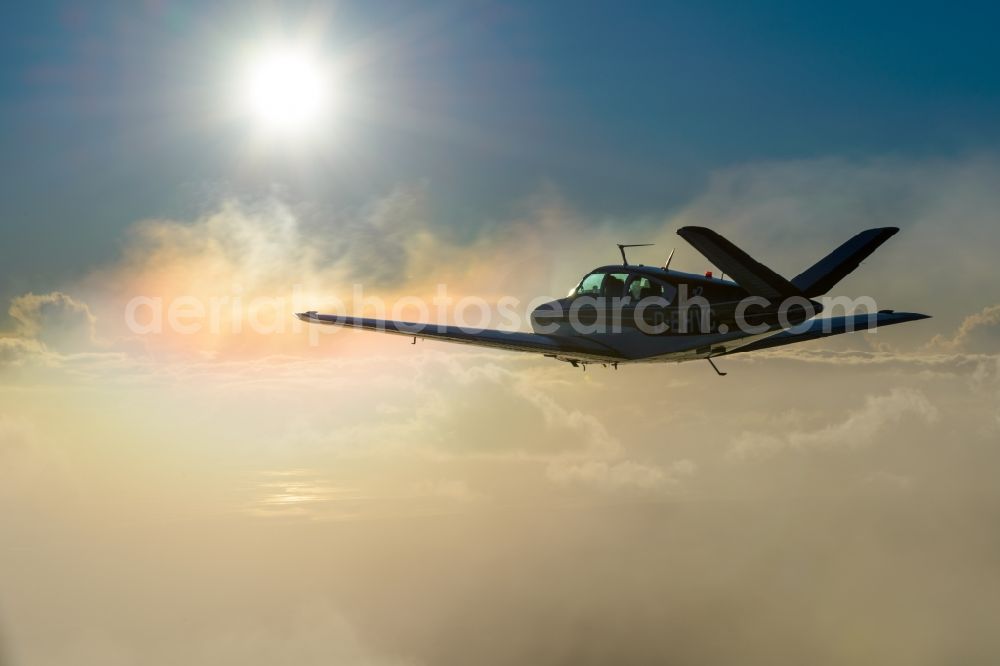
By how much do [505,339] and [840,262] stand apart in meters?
11.0

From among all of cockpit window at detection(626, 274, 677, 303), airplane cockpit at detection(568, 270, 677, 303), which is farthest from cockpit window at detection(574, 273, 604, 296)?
cockpit window at detection(626, 274, 677, 303)

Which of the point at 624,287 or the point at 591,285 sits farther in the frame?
the point at 591,285

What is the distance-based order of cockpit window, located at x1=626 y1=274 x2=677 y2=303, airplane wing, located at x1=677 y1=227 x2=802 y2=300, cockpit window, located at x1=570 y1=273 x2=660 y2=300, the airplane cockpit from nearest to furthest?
airplane wing, located at x1=677 y1=227 x2=802 y2=300
cockpit window, located at x1=626 y1=274 x2=677 y2=303
the airplane cockpit
cockpit window, located at x1=570 y1=273 x2=660 y2=300

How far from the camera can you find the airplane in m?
24.9

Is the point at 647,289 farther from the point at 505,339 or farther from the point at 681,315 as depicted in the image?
the point at 505,339

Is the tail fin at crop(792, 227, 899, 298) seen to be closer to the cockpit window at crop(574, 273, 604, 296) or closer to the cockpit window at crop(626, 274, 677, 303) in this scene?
the cockpit window at crop(626, 274, 677, 303)

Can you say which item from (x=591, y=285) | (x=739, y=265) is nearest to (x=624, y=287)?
(x=591, y=285)

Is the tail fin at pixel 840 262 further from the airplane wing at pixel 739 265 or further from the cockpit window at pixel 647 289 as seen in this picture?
the cockpit window at pixel 647 289

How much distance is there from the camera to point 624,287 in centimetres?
2884

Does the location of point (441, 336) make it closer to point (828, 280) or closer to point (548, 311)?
point (548, 311)

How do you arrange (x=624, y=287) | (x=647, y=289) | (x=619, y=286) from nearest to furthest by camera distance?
(x=647, y=289) < (x=624, y=287) < (x=619, y=286)

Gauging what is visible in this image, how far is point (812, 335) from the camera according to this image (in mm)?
29328

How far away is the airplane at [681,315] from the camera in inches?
981

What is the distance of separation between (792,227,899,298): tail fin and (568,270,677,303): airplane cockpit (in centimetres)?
405
